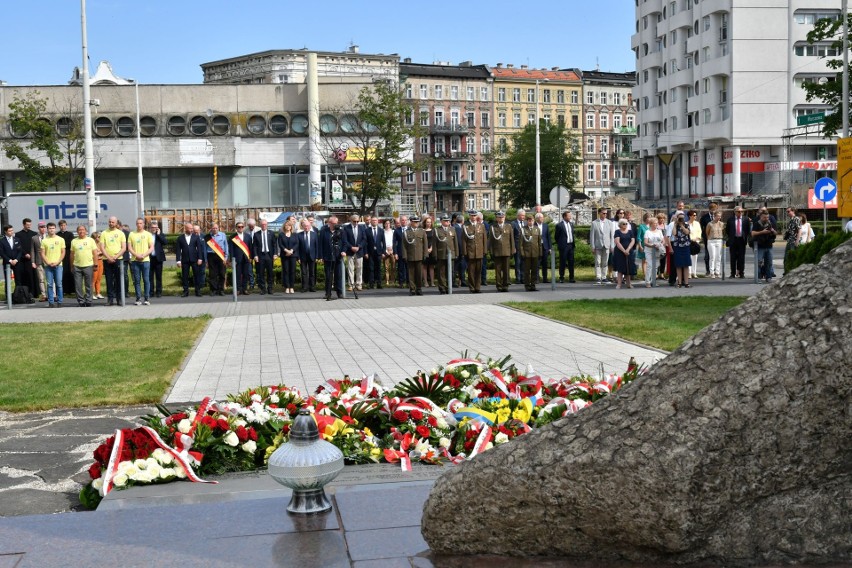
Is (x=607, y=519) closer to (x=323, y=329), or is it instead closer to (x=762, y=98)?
(x=323, y=329)

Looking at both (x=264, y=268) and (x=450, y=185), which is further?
(x=450, y=185)

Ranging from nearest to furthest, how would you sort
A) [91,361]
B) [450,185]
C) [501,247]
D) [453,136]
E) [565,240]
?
[91,361]
[501,247]
[565,240]
[450,185]
[453,136]

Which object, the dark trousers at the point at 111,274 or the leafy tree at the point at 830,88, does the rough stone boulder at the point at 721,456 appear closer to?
the dark trousers at the point at 111,274

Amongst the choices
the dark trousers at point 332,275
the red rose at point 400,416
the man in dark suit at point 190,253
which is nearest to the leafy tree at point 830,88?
the dark trousers at point 332,275

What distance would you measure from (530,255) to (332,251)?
4907 mm

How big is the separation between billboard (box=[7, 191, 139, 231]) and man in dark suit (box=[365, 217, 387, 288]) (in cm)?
842

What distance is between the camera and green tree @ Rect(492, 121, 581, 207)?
95000mm

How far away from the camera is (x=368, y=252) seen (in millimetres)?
28609

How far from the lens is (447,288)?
90.0 ft

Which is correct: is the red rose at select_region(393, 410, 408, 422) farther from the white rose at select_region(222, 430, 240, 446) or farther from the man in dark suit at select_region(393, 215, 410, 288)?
the man in dark suit at select_region(393, 215, 410, 288)

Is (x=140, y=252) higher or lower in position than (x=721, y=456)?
higher

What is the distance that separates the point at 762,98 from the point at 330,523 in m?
79.0

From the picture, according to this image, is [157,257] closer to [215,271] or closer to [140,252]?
[215,271]

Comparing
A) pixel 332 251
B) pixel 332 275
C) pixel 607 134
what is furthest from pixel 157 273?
pixel 607 134
